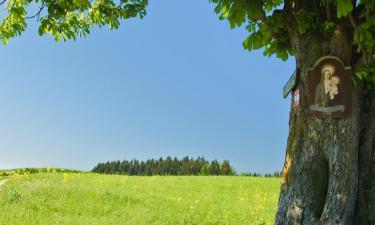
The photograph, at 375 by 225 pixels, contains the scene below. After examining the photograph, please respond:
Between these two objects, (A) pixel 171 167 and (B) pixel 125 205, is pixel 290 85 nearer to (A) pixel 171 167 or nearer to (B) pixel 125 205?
(B) pixel 125 205

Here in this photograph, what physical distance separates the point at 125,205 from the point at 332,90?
948 centimetres

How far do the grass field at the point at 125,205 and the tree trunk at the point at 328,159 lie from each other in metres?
5.66

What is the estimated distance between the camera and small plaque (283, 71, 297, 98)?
871cm

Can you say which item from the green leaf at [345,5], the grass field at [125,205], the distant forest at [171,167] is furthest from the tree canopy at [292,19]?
the distant forest at [171,167]

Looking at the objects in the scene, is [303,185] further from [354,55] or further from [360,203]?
[354,55]

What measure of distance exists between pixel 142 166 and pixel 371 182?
35432 millimetres

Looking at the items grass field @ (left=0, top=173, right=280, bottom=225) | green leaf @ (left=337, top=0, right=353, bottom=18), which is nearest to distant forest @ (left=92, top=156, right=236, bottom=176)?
grass field @ (left=0, top=173, right=280, bottom=225)

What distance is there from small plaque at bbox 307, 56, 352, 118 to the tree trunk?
0.42 feet

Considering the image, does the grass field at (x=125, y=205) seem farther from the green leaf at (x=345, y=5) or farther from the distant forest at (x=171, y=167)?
the distant forest at (x=171, y=167)

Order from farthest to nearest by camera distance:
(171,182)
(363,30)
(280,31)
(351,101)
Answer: (171,182)
(280,31)
(351,101)
(363,30)

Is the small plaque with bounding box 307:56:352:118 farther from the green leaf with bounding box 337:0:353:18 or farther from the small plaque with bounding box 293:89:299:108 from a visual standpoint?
the green leaf with bounding box 337:0:353:18

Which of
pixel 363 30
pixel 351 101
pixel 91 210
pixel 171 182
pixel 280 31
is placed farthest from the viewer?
pixel 171 182

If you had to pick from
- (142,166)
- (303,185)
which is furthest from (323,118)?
(142,166)

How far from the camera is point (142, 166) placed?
43.0 metres
